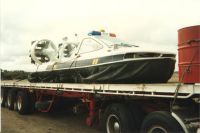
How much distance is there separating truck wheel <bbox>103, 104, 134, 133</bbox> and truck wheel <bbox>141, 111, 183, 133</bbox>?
0.58m

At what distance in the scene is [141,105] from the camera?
20.9 feet

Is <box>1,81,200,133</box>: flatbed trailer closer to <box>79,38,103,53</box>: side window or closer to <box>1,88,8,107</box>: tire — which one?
<box>79,38,103,53</box>: side window

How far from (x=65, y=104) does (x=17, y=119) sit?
1.66 m

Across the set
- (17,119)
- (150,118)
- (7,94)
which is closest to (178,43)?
(150,118)

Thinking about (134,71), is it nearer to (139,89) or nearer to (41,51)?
(139,89)

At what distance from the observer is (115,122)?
6.74m

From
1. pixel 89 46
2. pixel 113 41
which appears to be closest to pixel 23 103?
pixel 89 46

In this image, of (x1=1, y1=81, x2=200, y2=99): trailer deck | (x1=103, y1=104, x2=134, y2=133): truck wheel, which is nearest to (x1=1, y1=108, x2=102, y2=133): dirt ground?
(x1=1, y1=81, x2=200, y2=99): trailer deck

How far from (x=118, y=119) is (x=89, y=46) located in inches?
119

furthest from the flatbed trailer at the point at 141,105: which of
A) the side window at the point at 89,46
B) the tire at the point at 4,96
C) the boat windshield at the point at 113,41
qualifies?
the tire at the point at 4,96

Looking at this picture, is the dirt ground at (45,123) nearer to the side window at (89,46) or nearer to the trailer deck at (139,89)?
the trailer deck at (139,89)

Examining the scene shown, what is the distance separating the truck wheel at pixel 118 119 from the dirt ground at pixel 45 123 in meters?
1.83

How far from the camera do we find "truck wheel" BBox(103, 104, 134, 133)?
20.5 ft

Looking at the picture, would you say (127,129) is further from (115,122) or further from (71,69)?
(71,69)
